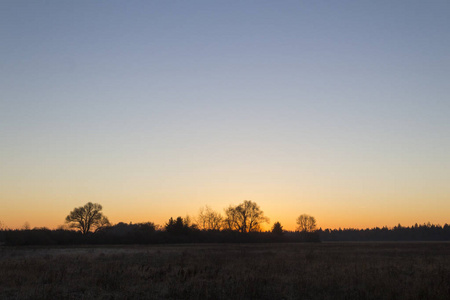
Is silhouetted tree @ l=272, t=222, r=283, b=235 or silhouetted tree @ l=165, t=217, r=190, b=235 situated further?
silhouetted tree @ l=272, t=222, r=283, b=235

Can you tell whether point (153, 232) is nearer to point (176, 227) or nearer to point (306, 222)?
point (176, 227)

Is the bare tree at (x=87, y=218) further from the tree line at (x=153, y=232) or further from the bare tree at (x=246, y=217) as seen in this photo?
the bare tree at (x=246, y=217)

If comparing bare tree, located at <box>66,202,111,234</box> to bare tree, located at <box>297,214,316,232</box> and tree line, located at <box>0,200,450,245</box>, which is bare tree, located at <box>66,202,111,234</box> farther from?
bare tree, located at <box>297,214,316,232</box>

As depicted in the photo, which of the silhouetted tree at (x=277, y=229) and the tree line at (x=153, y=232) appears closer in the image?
the tree line at (x=153, y=232)

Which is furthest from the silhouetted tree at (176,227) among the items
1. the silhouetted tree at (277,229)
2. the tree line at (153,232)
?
the silhouetted tree at (277,229)

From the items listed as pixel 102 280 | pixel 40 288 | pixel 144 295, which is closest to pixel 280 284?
pixel 144 295

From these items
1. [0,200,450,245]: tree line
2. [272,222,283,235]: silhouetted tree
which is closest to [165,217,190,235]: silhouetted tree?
[0,200,450,245]: tree line

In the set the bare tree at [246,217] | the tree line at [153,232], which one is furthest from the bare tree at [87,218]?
the bare tree at [246,217]

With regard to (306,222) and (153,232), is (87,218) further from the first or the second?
(306,222)

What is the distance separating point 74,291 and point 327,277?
11771 millimetres

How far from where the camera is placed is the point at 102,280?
1683 cm

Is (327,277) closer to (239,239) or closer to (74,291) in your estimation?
(74,291)

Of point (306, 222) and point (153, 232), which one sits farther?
point (306, 222)

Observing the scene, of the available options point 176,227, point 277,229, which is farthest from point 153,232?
point 277,229
